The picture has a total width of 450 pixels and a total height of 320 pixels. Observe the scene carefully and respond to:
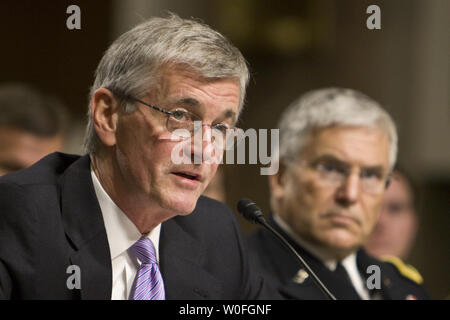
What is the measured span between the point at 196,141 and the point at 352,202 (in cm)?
57

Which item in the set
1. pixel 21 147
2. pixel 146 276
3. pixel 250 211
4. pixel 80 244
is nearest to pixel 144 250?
pixel 146 276

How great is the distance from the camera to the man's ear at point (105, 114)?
1.52 metres

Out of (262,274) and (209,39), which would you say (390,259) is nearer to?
(262,274)

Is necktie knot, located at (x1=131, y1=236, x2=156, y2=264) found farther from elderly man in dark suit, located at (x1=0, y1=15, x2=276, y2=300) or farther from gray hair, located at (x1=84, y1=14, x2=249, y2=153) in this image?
gray hair, located at (x1=84, y1=14, x2=249, y2=153)

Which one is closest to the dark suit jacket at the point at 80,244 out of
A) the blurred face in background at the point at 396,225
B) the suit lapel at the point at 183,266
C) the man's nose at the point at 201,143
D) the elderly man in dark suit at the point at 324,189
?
the suit lapel at the point at 183,266

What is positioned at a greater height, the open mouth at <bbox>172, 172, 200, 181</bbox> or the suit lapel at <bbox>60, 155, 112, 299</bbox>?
the open mouth at <bbox>172, 172, 200, 181</bbox>

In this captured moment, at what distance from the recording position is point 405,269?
210 cm

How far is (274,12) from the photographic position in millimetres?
2402

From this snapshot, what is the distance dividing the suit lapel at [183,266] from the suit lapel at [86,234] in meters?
0.16

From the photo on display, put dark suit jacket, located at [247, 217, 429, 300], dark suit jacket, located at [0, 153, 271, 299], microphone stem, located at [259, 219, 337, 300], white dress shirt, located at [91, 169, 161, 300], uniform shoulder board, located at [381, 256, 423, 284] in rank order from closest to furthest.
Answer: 1. dark suit jacket, located at [0, 153, 271, 299]
2. white dress shirt, located at [91, 169, 161, 300]
3. microphone stem, located at [259, 219, 337, 300]
4. dark suit jacket, located at [247, 217, 429, 300]
5. uniform shoulder board, located at [381, 256, 423, 284]

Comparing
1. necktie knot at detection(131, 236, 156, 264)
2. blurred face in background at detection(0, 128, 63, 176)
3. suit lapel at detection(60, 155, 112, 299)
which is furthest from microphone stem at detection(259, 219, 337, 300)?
blurred face in background at detection(0, 128, 63, 176)

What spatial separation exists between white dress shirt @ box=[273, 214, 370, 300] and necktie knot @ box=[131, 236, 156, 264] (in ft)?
1.34

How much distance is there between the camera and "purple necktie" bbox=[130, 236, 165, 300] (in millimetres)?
1564
